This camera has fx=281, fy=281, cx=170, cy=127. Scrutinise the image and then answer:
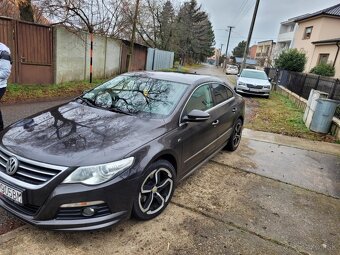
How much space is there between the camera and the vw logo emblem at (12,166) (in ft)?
8.19

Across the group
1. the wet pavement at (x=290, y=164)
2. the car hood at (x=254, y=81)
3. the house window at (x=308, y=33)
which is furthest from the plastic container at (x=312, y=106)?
the house window at (x=308, y=33)

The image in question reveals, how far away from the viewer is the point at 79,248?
8.46 ft

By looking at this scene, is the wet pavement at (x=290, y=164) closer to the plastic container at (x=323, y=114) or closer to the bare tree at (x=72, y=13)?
the plastic container at (x=323, y=114)

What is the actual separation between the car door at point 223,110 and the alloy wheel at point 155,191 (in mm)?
1475

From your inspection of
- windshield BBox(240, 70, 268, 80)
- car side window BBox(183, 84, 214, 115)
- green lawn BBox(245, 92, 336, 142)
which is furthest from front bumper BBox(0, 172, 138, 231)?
windshield BBox(240, 70, 268, 80)

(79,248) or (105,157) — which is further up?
(105,157)

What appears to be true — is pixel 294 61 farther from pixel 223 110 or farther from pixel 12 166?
pixel 12 166

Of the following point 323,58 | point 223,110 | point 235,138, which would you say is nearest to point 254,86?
point 235,138

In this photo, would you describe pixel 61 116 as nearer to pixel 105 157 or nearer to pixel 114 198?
pixel 105 157

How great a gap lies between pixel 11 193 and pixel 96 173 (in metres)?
0.78

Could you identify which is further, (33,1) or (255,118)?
(33,1)

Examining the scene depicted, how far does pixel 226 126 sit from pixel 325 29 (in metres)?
27.7

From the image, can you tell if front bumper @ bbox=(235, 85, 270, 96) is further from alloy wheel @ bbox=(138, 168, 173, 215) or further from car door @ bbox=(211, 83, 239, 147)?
alloy wheel @ bbox=(138, 168, 173, 215)

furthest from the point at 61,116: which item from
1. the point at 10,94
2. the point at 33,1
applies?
the point at 33,1
